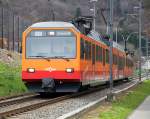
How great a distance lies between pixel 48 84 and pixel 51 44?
6.22ft

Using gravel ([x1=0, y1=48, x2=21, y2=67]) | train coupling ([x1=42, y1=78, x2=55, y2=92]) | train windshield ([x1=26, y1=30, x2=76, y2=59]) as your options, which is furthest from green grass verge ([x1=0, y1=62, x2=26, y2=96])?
gravel ([x1=0, y1=48, x2=21, y2=67])

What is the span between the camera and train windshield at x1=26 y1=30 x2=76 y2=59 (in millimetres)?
28125

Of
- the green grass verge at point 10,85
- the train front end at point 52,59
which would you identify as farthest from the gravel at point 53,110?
the green grass verge at point 10,85

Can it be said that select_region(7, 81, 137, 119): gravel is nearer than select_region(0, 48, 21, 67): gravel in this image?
Yes

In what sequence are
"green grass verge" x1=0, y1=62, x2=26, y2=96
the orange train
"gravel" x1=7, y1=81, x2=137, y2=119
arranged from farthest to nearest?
"green grass verge" x1=0, y1=62, x2=26, y2=96 < the orange train < "gravel" x1=7, y1=81, x2=137, y2=119

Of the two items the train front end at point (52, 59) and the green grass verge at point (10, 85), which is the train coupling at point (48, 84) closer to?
the train front end at point (52, 59)

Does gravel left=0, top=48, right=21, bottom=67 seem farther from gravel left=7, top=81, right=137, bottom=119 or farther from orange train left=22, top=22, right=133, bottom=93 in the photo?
gravel left=7, top=81, right=137, bottom=119

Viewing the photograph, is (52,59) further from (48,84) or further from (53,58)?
(48,84)

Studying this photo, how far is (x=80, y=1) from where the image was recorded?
12481 centimetres

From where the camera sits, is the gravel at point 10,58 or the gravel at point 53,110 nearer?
the gravel at point 53,110

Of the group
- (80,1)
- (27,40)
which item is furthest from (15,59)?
(80,1)

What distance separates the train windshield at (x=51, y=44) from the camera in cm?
2812

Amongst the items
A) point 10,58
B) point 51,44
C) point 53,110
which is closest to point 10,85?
point 51,44

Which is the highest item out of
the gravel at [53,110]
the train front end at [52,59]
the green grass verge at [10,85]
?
the train front end at [52,59]
